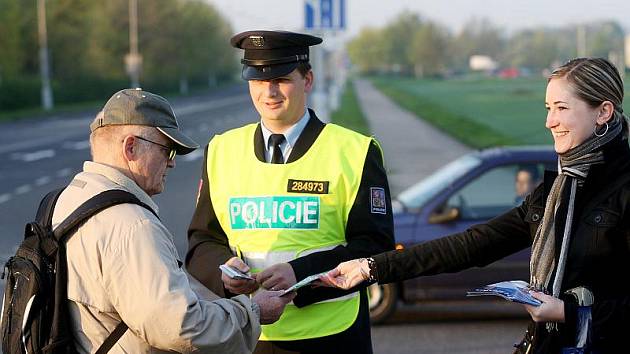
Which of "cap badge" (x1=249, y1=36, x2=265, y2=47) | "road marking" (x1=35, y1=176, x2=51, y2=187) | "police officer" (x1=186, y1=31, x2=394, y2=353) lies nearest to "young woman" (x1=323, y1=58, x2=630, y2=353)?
"police officer" (x1=186, y1=31, x2=394, y2=353)

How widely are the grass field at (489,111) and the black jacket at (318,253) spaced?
1864cm

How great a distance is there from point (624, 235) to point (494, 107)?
139 feet

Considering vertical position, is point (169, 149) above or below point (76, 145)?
above

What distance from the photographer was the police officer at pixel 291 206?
3.91 m

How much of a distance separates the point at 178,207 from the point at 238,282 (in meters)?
12.9

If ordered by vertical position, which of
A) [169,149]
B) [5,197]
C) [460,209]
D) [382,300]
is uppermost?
[169,149]

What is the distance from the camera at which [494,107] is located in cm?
4462

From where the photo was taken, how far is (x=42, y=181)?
69.3 ft

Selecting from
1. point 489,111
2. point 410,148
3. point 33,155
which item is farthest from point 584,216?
point 489,111

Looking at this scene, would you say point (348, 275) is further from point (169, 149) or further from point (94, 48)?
point (94, 48)

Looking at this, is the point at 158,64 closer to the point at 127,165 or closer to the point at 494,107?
the point at 494,107

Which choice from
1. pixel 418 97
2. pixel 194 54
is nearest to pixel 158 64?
pixel 194 54

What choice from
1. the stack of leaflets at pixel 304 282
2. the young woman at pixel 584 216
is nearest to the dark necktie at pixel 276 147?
the stack of leaflets at pixel 304 282

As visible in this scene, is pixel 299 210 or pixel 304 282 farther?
pixel 299 210
